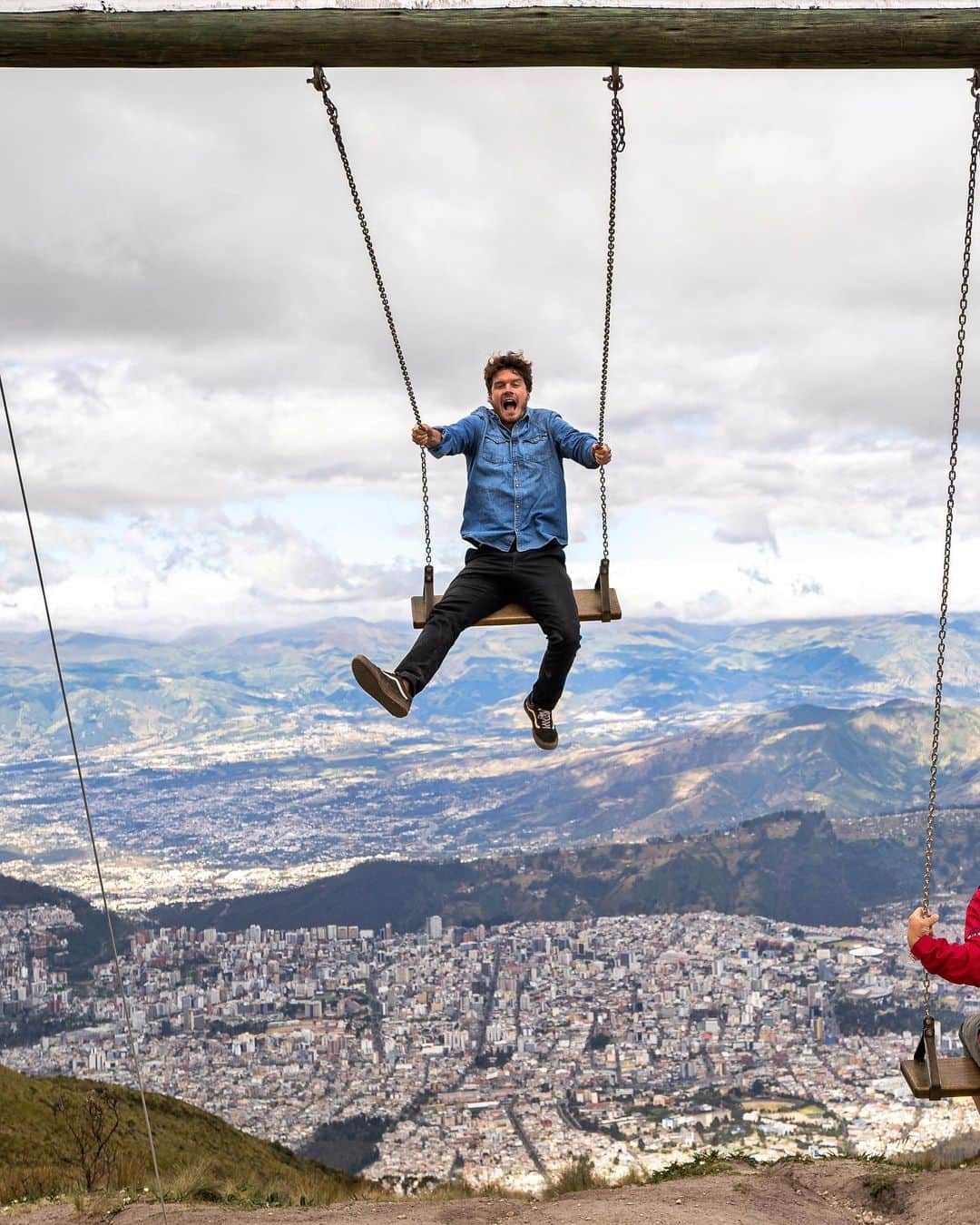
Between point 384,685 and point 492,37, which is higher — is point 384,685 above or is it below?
below

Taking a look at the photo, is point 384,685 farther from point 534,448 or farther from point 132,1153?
point 132,1153

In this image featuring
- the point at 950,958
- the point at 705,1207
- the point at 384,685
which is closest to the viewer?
the point at 950,958

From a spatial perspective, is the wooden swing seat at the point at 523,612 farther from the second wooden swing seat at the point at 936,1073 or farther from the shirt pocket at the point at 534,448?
the second wooden swing seat at the point at 936,1073

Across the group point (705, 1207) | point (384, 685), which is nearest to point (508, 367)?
point (384, 685)

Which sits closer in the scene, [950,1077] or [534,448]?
[950,1077]

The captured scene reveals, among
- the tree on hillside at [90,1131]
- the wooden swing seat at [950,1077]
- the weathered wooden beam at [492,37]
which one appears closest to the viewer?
the weathered wooden beam at [492,37]

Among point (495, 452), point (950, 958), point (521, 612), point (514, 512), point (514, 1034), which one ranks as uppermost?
point (495, 452)

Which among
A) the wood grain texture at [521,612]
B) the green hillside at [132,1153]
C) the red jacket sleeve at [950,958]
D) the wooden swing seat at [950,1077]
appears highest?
the wood grain texture at [521,612]

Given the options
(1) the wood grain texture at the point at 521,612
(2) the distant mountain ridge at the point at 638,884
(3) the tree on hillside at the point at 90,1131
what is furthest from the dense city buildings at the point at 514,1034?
(1) the wood grain texture at the point at 521,612
